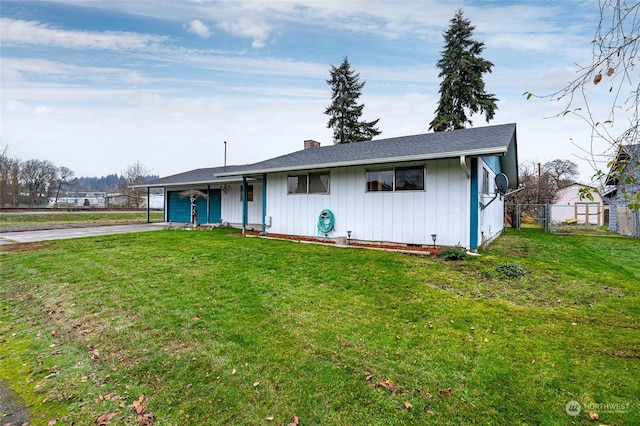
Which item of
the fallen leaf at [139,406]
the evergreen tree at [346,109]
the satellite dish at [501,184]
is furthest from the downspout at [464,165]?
the evergreen tree at [346,109]

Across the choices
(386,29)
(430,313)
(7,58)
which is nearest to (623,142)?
(430,313)

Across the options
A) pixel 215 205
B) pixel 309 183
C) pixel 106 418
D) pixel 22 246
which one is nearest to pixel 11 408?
pixel 106 418

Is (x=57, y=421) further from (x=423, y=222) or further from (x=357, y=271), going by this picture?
(x=423, y=222)

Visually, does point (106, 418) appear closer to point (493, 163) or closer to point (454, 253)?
point (454, 253)

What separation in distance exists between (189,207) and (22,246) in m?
8.77

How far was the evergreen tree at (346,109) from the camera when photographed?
27500 mm

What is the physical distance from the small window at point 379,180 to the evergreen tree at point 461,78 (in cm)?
1597

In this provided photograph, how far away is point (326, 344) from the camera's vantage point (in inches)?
122

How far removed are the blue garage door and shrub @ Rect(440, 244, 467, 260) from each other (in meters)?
12.4

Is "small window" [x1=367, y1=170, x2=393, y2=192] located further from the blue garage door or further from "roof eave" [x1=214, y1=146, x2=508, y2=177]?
the blue garage door

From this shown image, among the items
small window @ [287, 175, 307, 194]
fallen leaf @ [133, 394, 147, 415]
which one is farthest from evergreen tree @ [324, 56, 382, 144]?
fallen leaf @ [133, 394, 147, 415]

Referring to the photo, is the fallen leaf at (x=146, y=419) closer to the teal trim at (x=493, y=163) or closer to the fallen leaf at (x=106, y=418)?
the fallen leaf at (x=106, y=418)

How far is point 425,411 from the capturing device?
2.13 m

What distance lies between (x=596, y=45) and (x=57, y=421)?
4524 mm
